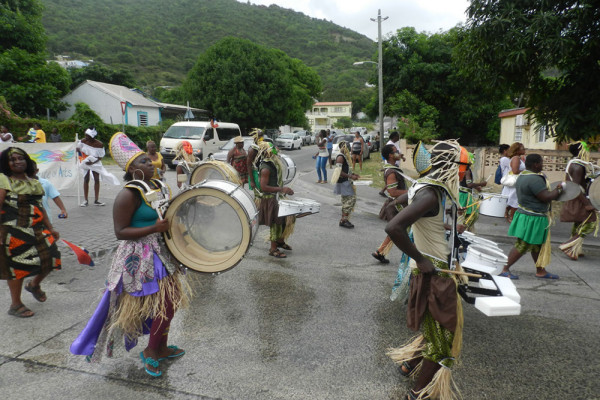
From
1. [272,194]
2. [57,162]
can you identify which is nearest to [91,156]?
[57,162]

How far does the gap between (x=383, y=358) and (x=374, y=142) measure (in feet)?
99.0

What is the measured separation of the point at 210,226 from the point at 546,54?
6.86 meters

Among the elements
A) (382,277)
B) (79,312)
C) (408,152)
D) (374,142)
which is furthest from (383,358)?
(374,142)

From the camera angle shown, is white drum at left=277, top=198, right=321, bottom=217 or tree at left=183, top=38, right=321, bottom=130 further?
tree at left=183, top=38, right=321, bottom=130

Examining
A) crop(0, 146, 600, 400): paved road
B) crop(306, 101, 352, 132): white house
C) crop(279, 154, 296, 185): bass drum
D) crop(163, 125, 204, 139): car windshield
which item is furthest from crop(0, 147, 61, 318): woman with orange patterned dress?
crop(306, 101, 352, 132): white house

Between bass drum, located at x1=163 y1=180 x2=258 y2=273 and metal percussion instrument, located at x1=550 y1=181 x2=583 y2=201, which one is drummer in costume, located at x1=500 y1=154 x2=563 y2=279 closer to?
metal percussion instrument, located at x1=550 y1=181 x2=583 y2=201

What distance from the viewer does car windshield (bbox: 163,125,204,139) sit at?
19.1 metres

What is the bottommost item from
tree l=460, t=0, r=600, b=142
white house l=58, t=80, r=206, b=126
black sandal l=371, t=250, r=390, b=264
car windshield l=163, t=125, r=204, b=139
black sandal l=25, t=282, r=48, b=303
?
black sandal l=371, t=250, r=390, b=264

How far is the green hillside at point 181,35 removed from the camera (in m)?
87.3

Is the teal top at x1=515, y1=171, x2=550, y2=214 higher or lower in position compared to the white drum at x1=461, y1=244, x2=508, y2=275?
higher

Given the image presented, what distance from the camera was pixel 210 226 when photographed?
10.5 feet

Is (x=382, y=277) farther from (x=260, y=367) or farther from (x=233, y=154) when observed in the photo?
(x=233, y=154)

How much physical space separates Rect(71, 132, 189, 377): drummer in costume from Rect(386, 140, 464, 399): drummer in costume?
180cm

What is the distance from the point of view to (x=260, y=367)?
334cm
